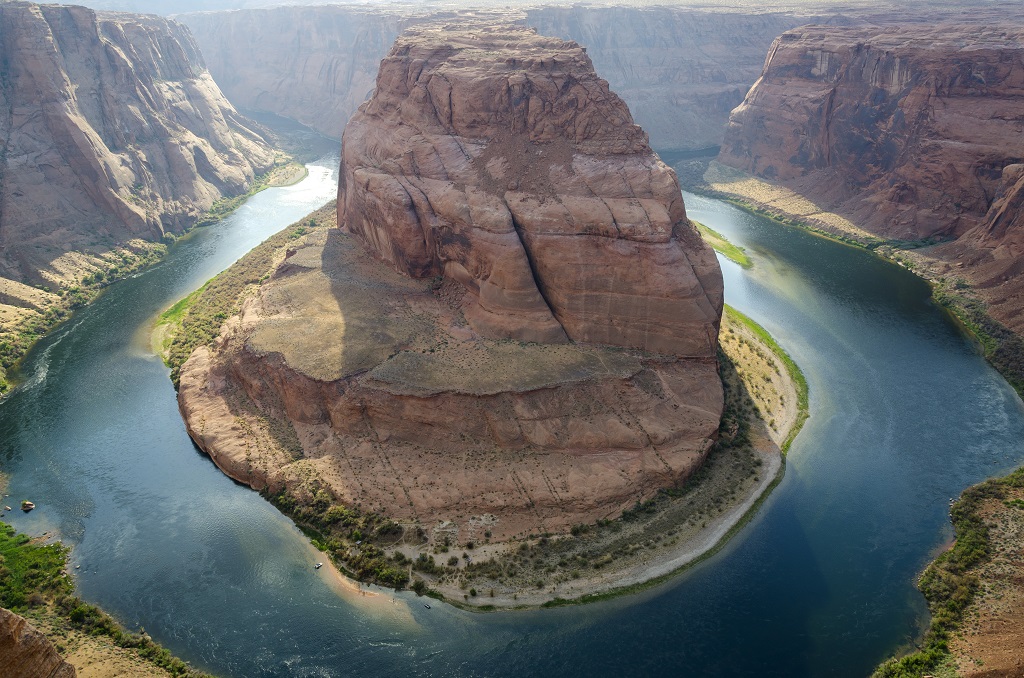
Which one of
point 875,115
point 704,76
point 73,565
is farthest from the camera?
point 704,76

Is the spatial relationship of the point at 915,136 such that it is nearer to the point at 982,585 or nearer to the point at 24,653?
the point at 982,585

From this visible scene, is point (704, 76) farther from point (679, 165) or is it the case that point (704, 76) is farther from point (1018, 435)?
point (1018, 435)

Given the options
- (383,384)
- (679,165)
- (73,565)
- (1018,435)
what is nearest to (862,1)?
(679,165)

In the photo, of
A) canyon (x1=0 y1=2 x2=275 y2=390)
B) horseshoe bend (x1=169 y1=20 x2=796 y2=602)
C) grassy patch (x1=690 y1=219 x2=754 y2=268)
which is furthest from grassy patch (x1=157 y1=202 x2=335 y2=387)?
grassy patch (x1=690 y1=219 x2=754 y2=268)

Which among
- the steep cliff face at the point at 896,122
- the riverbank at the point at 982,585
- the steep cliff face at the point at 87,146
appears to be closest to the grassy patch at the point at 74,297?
the steep cliff face at the point at 87,146

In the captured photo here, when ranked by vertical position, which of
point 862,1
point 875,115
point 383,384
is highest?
point 862,1

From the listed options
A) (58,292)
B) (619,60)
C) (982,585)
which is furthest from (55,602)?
(619,60)

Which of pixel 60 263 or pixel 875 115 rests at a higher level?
pixel 875 115
